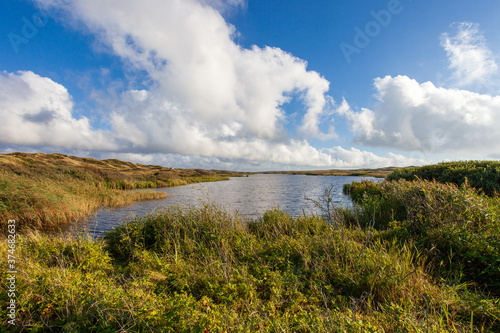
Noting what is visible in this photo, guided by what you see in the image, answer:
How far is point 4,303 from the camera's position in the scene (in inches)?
138

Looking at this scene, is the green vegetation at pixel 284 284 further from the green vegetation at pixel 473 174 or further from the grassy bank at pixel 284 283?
the green vegetation at pixel 473 174

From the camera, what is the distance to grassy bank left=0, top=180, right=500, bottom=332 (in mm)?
3064

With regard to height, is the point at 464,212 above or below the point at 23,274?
above

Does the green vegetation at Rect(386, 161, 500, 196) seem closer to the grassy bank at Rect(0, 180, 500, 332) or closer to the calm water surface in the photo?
the calm water surface

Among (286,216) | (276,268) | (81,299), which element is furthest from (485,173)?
(81,299)

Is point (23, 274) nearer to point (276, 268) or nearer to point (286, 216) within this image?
point (276, 268)

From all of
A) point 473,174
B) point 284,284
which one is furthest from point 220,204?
point 473,174

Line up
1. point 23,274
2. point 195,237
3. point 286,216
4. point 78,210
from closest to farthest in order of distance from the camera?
point 23,274, point 195,237, point 286,216, point 78,210

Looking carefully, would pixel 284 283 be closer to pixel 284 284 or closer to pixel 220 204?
pixel 284 284

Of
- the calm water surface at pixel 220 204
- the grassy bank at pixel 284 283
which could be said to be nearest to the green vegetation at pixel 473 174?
the calm water surface at pixel 220 204

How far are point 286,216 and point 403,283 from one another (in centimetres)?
595

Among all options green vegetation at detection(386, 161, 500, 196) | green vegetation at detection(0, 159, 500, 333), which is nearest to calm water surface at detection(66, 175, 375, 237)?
green vegetation at detection(0, 159, 500, 333)

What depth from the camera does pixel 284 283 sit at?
14.0 ft

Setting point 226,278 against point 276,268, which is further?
point 276,268
